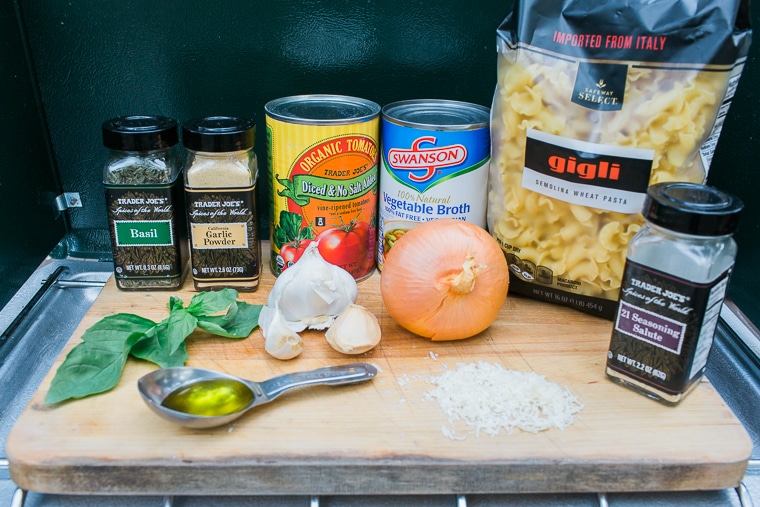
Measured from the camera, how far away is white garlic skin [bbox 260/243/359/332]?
92 cm

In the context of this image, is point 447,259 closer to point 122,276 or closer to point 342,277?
point 342,277

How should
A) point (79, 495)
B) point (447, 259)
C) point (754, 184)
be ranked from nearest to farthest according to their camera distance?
1. point (79, 495)
2. point (447, 259)
3. point (754, 184)

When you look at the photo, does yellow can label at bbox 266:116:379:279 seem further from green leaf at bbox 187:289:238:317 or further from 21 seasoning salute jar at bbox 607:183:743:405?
21 seasoning salute jar at bbox 607:183:743:405

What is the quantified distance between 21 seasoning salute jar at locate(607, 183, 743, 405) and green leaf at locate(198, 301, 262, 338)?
1.54 ft

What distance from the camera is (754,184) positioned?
1.00 metres

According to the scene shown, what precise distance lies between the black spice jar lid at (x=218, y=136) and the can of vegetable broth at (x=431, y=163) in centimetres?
20

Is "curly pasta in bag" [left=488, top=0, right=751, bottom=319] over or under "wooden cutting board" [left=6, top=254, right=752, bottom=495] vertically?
over

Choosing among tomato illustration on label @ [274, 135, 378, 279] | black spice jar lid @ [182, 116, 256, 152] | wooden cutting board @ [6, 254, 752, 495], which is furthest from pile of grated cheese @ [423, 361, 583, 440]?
black spice jar lid @ [182, 116, 256, 152]

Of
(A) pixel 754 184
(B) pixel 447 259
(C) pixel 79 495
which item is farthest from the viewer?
(A) pixel 754 184

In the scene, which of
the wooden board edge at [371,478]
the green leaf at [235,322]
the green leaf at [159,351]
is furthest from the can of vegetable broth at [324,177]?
the wooden board edge at [371,478]

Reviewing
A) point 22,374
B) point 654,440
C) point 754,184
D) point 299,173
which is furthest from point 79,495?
point 754,184

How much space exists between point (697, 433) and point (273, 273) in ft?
2.11

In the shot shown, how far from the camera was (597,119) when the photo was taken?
86 centimetres

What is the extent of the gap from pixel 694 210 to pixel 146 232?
2.34 feet
